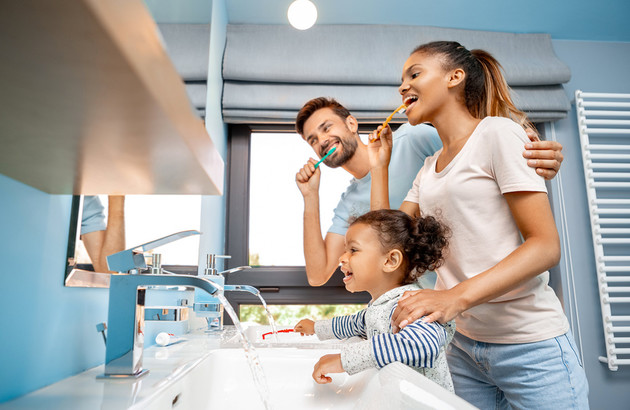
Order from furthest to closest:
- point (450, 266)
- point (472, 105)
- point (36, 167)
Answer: point (472, 105) → point (450, 266) → point (36, 167)

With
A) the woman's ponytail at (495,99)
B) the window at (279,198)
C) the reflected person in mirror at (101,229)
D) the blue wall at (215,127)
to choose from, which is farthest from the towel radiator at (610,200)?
the reflected person in mirror at (101,229)

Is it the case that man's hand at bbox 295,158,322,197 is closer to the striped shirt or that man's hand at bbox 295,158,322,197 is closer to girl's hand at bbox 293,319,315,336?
girl's hand at bbox 293,319,315,336

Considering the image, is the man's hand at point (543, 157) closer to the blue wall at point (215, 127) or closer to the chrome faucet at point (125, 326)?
the chrome faucet at point (125, 326)

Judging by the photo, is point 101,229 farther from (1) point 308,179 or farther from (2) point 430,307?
(1) point 308,179

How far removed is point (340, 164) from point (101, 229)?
118 cm

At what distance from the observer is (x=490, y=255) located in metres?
0.94

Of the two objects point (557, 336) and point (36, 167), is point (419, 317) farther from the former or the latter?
point (36, 167)

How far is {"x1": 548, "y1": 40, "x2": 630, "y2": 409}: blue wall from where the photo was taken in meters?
2.14

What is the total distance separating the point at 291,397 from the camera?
88 cm

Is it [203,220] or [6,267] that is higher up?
[203,220]

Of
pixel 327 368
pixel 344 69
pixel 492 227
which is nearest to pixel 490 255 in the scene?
pixel 492 227

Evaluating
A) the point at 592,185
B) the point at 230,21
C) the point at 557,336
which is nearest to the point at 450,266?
the point at 557,336

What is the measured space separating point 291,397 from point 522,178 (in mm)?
641

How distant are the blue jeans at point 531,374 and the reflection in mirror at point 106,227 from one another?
2.62 feet
